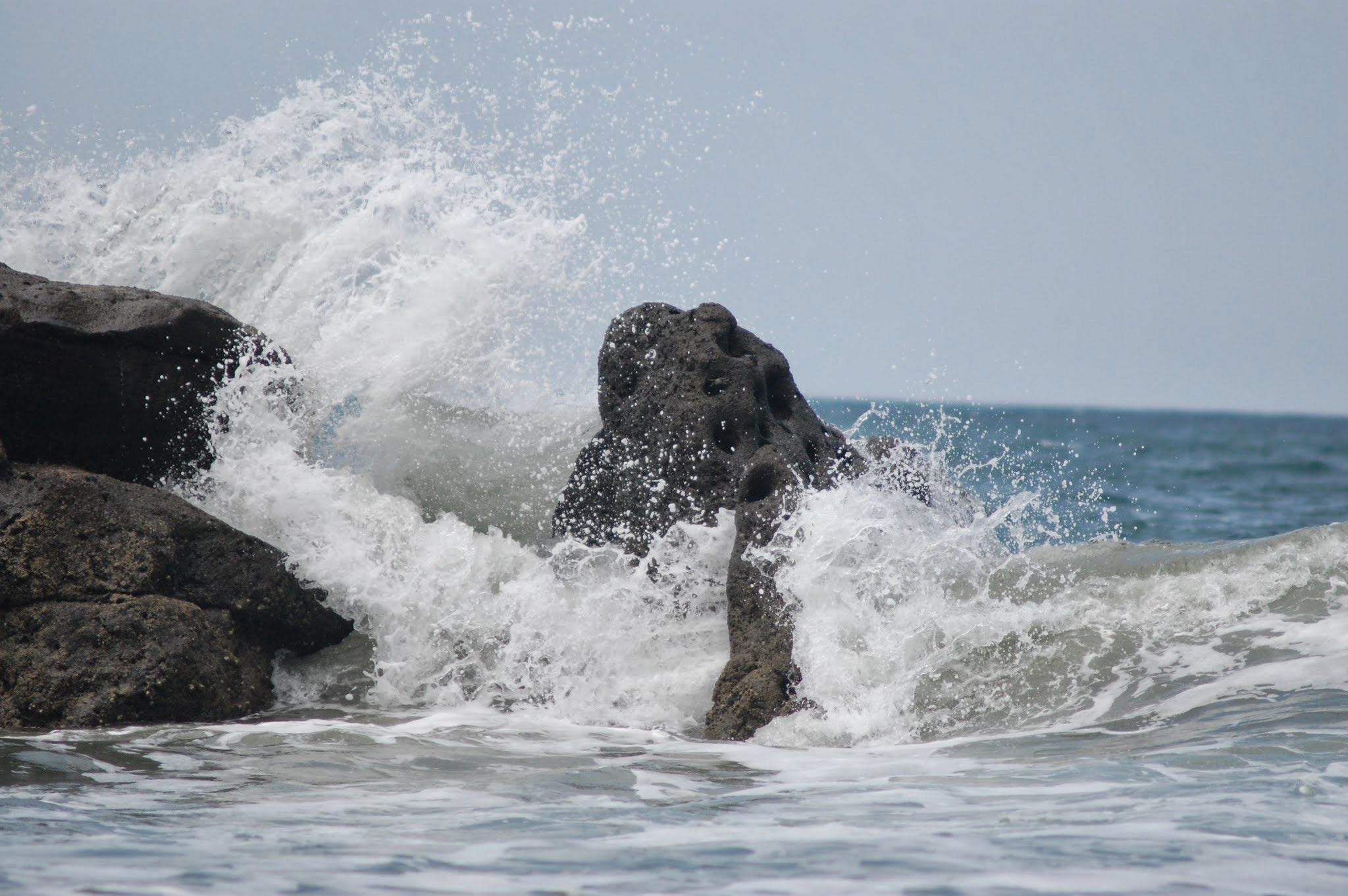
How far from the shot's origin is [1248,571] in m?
5.51

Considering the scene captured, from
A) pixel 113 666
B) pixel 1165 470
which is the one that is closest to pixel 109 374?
pixel 113 666

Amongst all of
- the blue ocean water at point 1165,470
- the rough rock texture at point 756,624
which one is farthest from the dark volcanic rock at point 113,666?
the blue ocean water at point 1165,470

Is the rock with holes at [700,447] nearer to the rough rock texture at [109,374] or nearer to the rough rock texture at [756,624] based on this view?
the rough rock texture at [756,624]

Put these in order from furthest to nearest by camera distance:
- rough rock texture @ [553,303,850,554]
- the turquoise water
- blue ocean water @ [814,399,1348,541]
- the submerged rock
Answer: blue ocean water @ [814,399,1348,541], rough rock texture @ [553,303,850,554], the submerged rock, the turquoise water

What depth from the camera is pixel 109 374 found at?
519 cm

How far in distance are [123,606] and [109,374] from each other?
1.17m

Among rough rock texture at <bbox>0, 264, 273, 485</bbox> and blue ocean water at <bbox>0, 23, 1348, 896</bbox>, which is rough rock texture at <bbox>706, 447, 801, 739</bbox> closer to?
blue ocean water at <bbox>0, 23, 1348, 896</bbox>

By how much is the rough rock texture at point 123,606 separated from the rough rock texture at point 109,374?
37 cm

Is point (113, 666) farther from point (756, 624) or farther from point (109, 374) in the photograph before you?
point (756, 624)

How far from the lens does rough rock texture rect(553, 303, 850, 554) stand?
558 cm

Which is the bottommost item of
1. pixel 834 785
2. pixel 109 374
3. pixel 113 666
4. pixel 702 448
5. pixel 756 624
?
pixel 834 785

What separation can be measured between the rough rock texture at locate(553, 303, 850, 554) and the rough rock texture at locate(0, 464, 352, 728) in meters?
1.59

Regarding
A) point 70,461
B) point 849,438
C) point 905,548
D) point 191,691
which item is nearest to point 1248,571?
point 905,548

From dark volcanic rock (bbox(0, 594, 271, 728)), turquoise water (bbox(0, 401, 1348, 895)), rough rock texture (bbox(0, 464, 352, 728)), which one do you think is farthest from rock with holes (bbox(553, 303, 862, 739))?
dark volcanic rock (bbox(0, 594, 271, 728))
